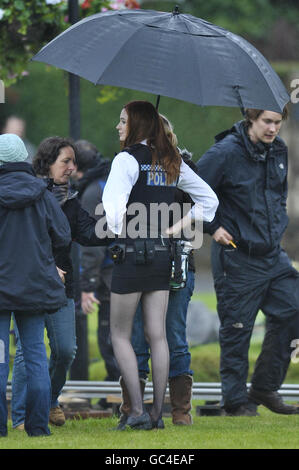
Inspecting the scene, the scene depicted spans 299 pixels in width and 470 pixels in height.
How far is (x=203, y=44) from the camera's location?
558 cm

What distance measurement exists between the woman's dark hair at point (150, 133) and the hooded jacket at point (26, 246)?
60cm

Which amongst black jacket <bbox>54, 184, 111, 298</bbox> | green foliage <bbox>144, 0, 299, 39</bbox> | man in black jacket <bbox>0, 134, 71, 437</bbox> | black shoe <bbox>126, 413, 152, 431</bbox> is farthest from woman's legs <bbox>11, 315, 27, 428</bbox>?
green foliage <bbox>144, 0, 299, 39</bbox>

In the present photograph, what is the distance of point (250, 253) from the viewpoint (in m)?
6.72

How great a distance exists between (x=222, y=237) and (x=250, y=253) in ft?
0.95

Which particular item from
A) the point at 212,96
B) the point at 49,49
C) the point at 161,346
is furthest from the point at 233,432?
the point at 49,49

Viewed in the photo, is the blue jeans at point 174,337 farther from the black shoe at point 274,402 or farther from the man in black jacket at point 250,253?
the black shoe at point 274,402

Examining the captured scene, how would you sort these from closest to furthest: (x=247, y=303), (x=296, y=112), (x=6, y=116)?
(x=247, y=303), (x=296, y=112), (x=6, y=116)

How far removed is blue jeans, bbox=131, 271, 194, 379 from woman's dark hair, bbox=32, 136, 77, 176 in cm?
103

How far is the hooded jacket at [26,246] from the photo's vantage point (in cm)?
531
